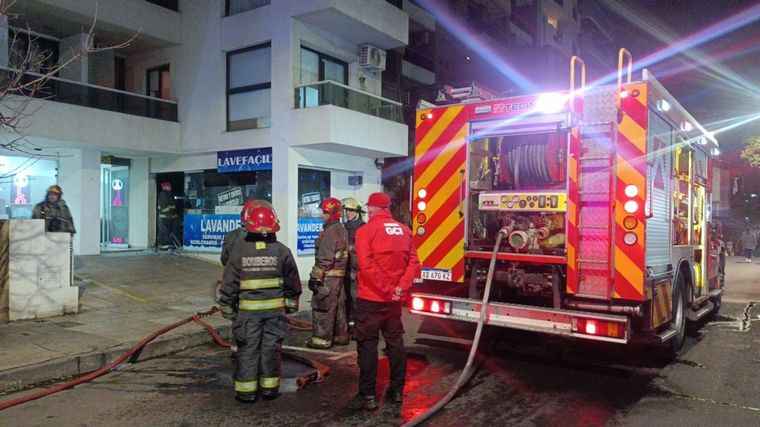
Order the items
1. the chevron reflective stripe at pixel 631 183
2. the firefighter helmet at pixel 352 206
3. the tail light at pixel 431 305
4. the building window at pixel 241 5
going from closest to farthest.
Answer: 1. the chevron reflective stripe at pixel 631 183
2. the tail light at pixel 431 305
3. the firefighter helmet at pixel 352 206
4. the building window at pixel 241 5

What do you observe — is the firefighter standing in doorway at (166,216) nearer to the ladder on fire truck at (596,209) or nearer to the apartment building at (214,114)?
the apartment building at (214,114)

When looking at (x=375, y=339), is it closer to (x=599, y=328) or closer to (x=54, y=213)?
(x=599, y=328)

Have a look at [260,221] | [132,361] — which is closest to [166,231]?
[132,361]

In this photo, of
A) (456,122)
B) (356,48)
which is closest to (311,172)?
(356,48)

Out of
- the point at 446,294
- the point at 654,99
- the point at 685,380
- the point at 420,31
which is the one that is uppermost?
the point at 420,31

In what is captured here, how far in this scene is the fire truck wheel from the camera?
629 cm

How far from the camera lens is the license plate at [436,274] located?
20.6 ft

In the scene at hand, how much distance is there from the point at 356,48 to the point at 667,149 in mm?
10310

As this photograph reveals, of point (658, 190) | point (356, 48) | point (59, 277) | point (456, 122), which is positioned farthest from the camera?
point (356, 48)

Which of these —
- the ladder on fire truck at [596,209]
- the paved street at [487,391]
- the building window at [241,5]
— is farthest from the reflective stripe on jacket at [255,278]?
the building window at [241,5]

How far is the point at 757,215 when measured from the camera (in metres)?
32.7

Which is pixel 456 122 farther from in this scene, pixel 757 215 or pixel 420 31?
pixel 757 215

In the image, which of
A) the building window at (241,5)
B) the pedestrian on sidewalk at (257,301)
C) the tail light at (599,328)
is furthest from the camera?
the building window at (241,5)

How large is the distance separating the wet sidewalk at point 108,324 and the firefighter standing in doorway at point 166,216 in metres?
2.47
